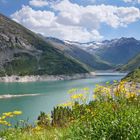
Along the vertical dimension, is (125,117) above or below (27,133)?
above

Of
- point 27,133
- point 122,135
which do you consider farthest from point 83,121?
point 27,133

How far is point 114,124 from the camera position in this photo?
7.08 metres

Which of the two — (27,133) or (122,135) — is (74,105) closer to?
(27,133)

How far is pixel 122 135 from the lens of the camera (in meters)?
6.90

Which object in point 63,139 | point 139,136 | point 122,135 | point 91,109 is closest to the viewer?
point 139,136

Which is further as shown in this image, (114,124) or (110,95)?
(110,95)

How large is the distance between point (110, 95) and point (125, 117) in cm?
213

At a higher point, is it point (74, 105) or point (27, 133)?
point (74, 105)

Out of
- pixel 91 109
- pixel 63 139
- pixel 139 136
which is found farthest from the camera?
pixel 91 109

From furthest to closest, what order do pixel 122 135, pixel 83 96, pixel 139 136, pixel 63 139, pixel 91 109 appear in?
pixel 83 96 < pixel 91 109 < pixel 63 139 < pixel 122 135 < pixel 139 136

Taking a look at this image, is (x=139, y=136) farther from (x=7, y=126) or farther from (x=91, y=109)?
(x=7, y=126)

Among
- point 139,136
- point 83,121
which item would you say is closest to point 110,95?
point 83,121

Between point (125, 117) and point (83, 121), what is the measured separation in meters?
1.10

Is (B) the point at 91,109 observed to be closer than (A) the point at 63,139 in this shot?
No
